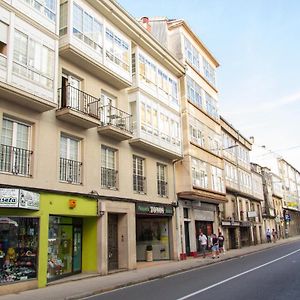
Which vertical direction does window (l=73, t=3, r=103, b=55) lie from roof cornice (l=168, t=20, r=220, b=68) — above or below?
below

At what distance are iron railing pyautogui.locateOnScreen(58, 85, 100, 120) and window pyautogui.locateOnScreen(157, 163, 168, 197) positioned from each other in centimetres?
696

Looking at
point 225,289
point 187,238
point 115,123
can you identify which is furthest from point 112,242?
point 225,289

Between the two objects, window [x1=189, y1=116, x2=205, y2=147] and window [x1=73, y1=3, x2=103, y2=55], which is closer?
window [x1=73, y1=3, x2=103, y2=55]

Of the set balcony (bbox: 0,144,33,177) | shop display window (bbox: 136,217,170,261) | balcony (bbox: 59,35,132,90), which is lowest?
shop display window (bbox: 136,217,170,261)

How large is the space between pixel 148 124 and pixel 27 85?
28.8 feet

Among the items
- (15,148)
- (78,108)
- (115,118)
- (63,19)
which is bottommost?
(15,148)

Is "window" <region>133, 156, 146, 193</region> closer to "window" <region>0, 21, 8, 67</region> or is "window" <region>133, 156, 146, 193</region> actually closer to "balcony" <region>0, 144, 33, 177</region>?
"balcony" <region>0, 144, 33, 177</region>

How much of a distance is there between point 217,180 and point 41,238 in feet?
60.4

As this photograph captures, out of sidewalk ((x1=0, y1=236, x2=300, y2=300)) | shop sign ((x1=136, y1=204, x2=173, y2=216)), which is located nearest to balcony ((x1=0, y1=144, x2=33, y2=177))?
sidewalk ((x1=0, y1=236, x2=300, y2=300))

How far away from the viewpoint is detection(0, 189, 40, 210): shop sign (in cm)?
1222

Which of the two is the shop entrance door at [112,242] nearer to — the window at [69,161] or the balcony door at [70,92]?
the window at [69,161]

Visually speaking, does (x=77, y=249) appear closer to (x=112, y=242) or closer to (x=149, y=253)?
(x=112, y=242)

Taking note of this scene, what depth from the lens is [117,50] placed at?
19.3m

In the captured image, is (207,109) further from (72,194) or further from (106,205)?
(72,194)
